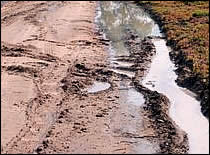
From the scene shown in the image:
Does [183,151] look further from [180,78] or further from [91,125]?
[180,78]

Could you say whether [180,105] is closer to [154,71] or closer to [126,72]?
[154,71]

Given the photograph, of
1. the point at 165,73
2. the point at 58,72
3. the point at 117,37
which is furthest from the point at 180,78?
the point at 117,37

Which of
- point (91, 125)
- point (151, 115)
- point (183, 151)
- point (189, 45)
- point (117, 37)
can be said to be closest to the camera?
point (183, 151)

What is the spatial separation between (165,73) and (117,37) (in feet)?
25.5

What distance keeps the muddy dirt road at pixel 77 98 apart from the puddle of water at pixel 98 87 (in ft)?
0.14

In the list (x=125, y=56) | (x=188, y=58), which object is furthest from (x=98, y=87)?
(x=188, y=58)

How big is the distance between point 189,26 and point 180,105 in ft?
40.9

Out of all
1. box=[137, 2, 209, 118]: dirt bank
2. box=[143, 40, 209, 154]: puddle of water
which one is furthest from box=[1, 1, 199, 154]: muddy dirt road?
box=[137, 2, 209, 118]: dirt bank

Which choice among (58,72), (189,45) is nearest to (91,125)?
(58,72)

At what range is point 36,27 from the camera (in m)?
31.4

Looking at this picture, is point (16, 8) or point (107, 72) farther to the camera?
point (16, 8)

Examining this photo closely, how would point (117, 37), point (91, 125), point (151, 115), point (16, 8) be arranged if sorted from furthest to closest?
point (16, 8) → point (117, 37) → point (151, 115) → point (91, 125)

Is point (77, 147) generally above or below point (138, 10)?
above

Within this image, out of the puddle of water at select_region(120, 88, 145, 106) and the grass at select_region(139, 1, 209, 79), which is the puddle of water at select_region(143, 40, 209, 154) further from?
the grass at select_region(139, 1, 209, 79)
